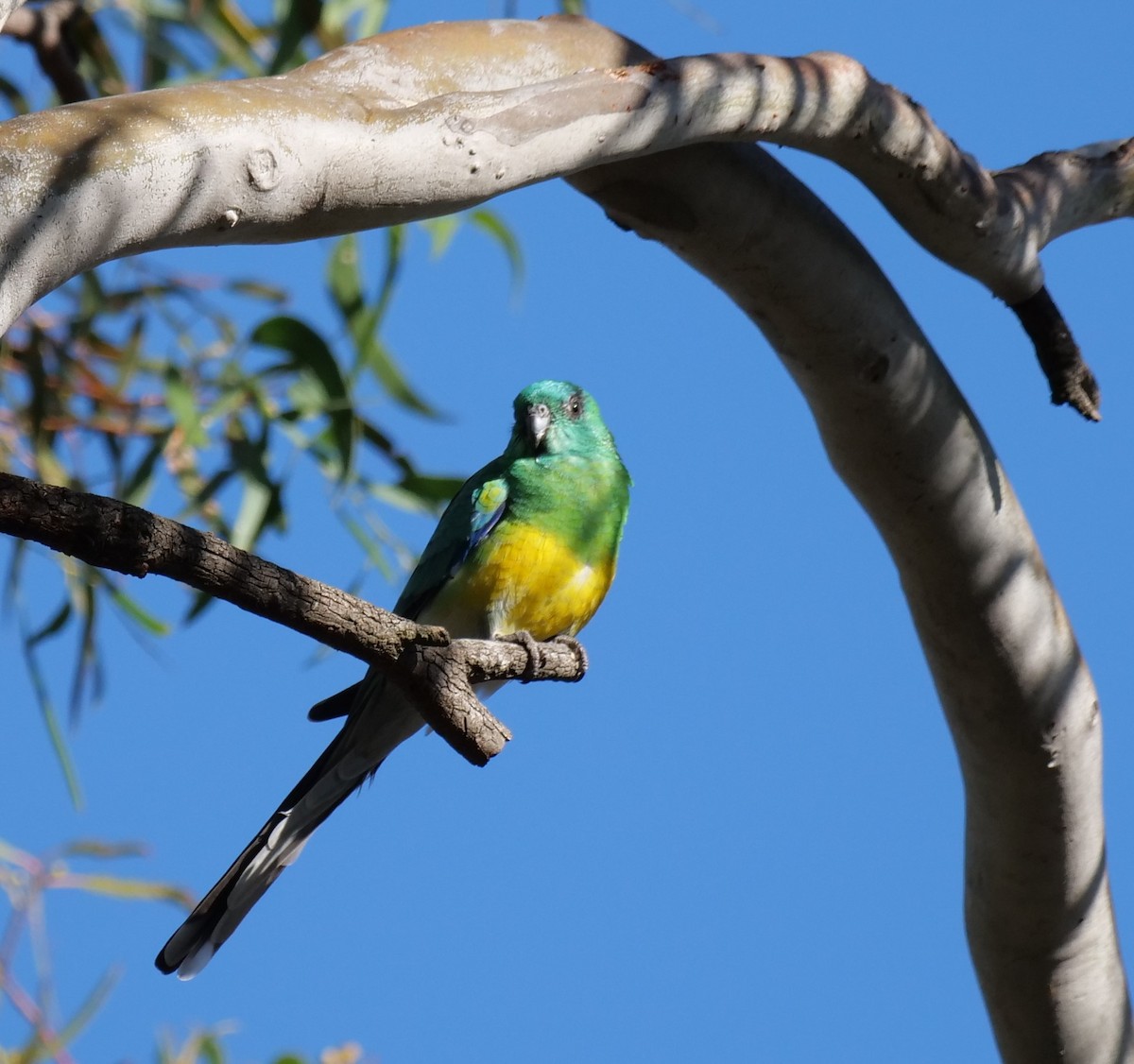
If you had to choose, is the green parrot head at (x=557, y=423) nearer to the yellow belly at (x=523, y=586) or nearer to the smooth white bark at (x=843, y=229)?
the yellow belly at (x=523, y=586)

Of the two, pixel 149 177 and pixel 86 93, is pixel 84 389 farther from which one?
pixel 149 177

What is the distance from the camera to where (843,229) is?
2.34 m

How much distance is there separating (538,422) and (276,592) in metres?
1.54

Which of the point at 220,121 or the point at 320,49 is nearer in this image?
the point at 220,121

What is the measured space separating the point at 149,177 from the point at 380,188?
0.28 meters

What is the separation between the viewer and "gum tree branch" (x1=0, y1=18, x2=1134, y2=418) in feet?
4.13

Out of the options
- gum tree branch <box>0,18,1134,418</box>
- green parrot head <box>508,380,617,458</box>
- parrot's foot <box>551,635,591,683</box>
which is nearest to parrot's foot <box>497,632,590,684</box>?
parrot's foot <box>551,635,591,683</box>

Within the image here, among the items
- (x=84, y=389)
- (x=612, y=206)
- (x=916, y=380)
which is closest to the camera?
(x=612, y=206)

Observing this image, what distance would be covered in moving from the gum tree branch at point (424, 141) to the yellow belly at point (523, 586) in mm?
882

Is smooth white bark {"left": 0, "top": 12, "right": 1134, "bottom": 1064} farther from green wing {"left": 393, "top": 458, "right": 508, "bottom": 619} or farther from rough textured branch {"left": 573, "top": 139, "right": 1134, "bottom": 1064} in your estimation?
green wing {"left": 393, "top": 458, "right": 508, "bottom": 619}

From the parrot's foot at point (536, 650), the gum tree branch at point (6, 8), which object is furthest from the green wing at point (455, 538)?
the gum tree branch at point (6, 8)

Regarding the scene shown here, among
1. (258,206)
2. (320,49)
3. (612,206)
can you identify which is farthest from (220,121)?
(320,49)

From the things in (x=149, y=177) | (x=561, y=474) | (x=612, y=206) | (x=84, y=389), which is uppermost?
(x=84, y=389)

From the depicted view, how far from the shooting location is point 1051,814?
247cm
